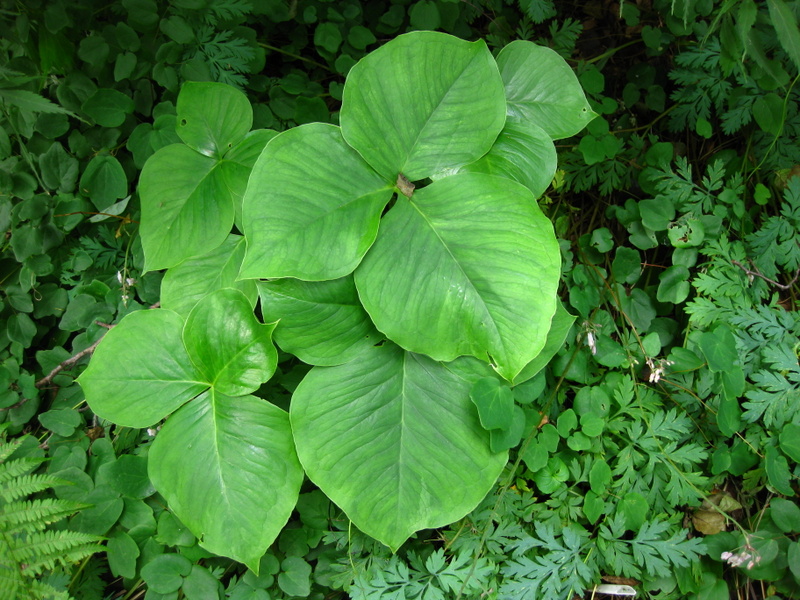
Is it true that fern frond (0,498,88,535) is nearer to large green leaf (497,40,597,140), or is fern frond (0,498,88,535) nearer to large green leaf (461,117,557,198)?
large green leaf (461,117,557,198)

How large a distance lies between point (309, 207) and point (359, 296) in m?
0.19

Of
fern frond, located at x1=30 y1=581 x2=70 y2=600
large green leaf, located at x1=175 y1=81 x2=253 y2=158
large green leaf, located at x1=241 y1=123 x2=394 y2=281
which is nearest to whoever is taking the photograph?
large green leaf, located at x1=241 y1=123 x2=394 y2=281

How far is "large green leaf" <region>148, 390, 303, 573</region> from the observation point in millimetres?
1031

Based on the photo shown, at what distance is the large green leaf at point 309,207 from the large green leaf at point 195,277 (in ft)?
0.83

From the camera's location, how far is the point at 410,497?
1.03 meters

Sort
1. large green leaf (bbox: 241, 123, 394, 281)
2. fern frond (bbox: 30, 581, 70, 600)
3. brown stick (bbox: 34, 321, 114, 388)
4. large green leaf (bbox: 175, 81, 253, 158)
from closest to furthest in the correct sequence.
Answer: large green leaf (bbox: 241, 123, 394, 281) < fern frond (bbox: 30, 581, 70, 600) < large green leaf (bbox: 175, 81, 253, 158) < brown stick (bbox: 34, 321, 114, 388)

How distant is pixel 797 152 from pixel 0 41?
6.46 ft

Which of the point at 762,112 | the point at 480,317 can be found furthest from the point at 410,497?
the point at 762,112

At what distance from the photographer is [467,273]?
0.98 metres

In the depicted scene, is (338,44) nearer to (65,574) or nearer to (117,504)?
(117,504)

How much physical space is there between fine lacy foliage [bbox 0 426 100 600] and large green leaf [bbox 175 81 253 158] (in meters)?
0.77

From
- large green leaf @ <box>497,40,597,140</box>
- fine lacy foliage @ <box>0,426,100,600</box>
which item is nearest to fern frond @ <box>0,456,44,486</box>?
fine lacy foliage @ <box>0,426,100,600</box>

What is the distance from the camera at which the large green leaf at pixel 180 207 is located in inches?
45.3

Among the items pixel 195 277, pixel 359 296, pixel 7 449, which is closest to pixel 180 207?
pixel 195 277
